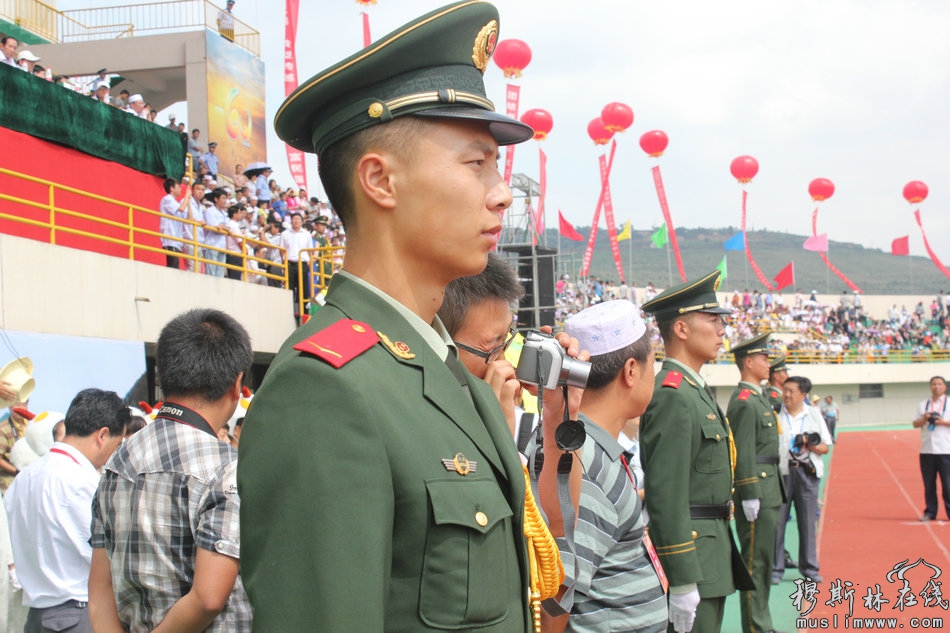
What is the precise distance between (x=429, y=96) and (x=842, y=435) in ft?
114

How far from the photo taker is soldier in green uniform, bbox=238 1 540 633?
48.8 inches

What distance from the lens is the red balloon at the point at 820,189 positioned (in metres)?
33.2

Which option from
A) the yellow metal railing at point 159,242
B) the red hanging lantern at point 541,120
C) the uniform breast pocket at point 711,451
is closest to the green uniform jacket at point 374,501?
the uniform breast pocket at point 711,451

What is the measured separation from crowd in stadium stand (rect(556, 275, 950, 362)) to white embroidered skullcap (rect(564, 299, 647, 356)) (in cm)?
3131

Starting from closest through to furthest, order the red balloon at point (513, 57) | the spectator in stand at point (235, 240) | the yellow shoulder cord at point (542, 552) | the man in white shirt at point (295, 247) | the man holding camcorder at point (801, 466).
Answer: the yellow shoulder cord at point (542, 552) → the man holding camcorder at point (801, 466) → the spectator in stand at point (235, 240) → the man in white shirt at point (295, 247) → the red balloon at point (513, 57)

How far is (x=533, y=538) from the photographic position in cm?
192

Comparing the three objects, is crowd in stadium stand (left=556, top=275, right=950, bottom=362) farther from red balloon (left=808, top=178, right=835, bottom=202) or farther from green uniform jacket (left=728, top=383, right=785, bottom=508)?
green uniform jacket (left=728, top=383, right=785, bottom=508)

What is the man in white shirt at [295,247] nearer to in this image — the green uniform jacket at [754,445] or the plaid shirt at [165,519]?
the green uniform jacket at [754,445]

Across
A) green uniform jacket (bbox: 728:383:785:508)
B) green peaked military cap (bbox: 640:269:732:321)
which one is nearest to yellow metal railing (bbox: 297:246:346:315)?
green uniform jacket (bbox: 728:383:785:508)

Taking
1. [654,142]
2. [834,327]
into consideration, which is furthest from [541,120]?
[834,327]

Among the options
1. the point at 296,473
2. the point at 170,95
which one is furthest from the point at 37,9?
the point at 296,473

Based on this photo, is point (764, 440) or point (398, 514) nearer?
point (398, 514)

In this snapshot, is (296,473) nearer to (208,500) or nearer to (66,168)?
(208,500)

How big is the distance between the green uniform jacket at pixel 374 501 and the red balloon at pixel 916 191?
3443 cm
